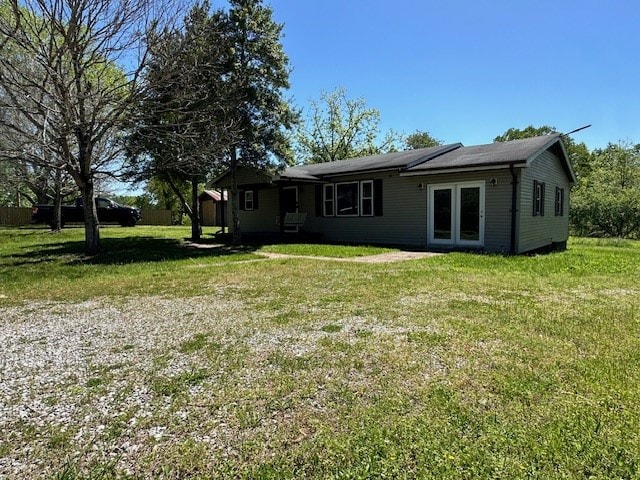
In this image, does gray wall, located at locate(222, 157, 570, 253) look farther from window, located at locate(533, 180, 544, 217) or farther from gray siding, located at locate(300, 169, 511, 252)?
window, located at locate(533, 180, 544, 217)

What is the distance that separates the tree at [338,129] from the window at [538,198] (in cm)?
2486

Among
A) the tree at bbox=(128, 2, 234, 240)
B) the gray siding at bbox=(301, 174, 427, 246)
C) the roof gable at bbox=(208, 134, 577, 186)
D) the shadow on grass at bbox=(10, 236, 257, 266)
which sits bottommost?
the shadow on grass at bbox=(10, 236, 257, 266)

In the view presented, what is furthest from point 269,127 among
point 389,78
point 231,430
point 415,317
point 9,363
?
point 389,78

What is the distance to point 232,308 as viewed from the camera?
5.08 m

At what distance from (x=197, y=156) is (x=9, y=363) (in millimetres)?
A: 8463

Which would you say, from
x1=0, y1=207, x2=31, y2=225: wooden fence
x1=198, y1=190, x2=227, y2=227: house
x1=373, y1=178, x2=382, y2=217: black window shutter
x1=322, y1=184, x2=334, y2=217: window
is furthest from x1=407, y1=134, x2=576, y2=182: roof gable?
x1=0, y1=207, x2=31, y2=225: wooden fence

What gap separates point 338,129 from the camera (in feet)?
120

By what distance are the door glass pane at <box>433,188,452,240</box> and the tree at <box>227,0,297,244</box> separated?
16.5ft

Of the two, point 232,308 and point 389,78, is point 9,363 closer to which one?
point 232,308

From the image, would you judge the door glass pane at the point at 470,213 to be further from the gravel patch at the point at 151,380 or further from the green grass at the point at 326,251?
the gravel patch at the point at 151,380

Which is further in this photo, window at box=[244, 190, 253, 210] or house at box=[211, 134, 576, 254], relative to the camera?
window at box=[244, 190, 253, 210]

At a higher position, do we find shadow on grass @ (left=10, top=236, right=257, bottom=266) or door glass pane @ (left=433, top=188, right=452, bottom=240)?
door glass pane @ (left=433, top=188, right=452, bottom=240)

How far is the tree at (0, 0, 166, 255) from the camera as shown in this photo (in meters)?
8.89

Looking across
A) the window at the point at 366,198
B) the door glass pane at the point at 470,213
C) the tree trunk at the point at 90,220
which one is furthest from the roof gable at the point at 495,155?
the tree trunk at the point at 90,220
